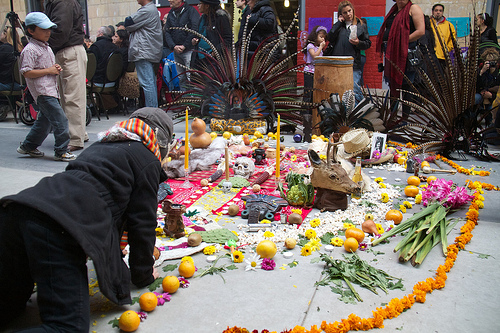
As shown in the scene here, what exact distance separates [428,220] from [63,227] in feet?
6.43

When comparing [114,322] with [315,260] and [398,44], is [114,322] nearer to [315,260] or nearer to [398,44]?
[315,260]

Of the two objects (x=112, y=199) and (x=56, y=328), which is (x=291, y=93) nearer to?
(x=112, y=199)

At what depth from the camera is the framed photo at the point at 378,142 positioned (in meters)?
4.32

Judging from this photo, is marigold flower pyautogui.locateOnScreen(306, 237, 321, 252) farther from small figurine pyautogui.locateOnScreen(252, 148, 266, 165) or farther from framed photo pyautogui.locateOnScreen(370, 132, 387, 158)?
framed photo pyautogui.locateOnScreen(370, 132, 387, 158)

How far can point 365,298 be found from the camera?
6.41 feet

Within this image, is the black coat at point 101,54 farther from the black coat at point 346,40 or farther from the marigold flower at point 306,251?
the marigold flower at point 306,251

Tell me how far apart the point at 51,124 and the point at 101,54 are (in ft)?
11.4

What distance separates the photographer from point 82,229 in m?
1.59

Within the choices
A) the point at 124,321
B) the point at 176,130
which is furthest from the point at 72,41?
the point at 124,321

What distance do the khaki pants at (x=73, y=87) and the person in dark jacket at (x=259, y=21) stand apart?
7.48 feet

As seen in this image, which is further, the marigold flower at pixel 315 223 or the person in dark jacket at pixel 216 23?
the person in dark jacket at pixel 216 23

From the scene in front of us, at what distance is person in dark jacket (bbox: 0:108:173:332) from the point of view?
1.55 meters

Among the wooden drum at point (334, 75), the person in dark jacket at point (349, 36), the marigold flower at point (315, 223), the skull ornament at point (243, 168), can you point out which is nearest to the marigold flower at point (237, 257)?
the marigold flower at point (315, 223)

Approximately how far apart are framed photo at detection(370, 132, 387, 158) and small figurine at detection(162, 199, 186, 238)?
2419 millimetres
